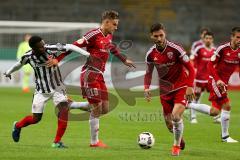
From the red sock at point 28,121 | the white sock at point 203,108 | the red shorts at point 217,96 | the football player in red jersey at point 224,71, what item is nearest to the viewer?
the red sock at point 28,121

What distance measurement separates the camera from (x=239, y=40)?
1168 cm

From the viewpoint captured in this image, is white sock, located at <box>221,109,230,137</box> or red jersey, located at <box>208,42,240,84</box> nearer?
red jersey, located at <box>208,42,240,84</box>

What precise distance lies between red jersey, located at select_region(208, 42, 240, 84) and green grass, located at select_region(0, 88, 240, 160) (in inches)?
51.2

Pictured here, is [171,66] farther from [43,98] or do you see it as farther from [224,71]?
[224,71]

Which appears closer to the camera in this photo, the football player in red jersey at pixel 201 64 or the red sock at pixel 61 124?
the red sock at pixel 61 124

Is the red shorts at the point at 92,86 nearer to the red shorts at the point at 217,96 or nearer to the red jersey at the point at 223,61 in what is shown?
the red jersey at the point at 223,61

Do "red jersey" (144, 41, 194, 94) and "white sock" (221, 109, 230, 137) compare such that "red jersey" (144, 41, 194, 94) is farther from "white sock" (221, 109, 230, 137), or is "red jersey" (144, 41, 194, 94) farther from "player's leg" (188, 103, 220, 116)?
"player's leg" (188, 103, 220, 116)

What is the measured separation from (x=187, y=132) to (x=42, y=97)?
432cm

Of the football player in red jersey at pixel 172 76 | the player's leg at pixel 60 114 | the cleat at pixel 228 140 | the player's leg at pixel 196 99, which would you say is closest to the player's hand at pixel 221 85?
the cleat at pixel 228 140

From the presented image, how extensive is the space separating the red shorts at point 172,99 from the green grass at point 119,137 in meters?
0.70

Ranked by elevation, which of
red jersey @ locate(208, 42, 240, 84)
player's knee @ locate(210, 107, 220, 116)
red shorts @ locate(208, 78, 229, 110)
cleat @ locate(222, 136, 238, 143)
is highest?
red jersey @ locate(208, 42, 240, 84)

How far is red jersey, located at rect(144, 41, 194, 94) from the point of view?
972 centimetres

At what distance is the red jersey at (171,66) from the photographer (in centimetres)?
972

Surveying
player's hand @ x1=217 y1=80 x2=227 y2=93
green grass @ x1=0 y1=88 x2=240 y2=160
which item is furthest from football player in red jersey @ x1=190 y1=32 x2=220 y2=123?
player's hand @ x1=217 y1=80 x2=227 y2=93
